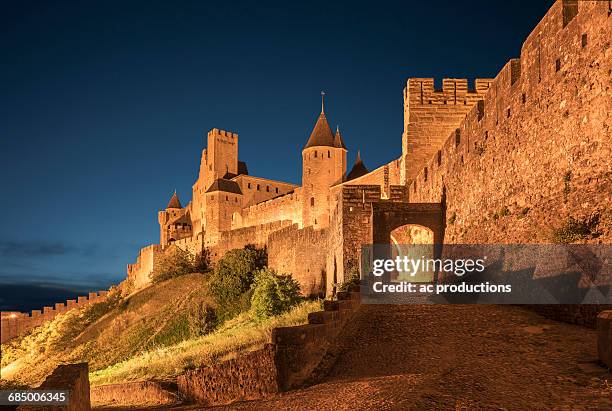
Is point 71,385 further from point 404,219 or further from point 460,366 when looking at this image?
point 404,219

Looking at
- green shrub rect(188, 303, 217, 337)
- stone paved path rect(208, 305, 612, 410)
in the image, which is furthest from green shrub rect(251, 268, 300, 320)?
stone paved path rect(208, 305, 612, 410)

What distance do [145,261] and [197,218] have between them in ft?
30.0

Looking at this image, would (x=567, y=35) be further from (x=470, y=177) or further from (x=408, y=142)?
(x=408, y=142)

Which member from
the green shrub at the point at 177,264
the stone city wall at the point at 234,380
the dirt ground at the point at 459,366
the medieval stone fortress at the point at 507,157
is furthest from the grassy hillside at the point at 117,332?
the dirt ground at the point at 459,366

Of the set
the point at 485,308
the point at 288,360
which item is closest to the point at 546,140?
the point at 485,308

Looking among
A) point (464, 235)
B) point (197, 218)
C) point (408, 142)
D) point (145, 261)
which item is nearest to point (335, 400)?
point (464, 235)

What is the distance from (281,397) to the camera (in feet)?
29.8

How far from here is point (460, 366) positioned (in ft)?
26.9

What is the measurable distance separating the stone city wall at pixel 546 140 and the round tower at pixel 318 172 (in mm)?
33481

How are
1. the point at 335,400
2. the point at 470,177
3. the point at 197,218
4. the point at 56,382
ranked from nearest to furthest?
the point at 335,400 → the point at 56,382 → the point at 470,177 → the point at 197,218

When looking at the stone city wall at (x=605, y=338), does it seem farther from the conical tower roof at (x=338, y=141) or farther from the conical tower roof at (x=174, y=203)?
the conical tower roof at (x=174, y=203)

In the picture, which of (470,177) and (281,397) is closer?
(281,397)

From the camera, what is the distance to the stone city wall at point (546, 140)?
10.1 m

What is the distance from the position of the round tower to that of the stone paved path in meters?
38.8
